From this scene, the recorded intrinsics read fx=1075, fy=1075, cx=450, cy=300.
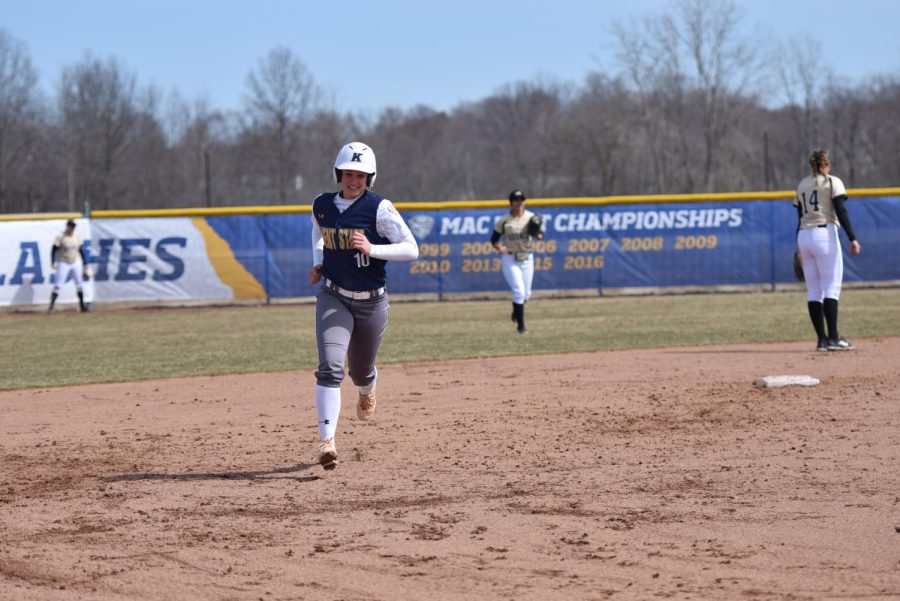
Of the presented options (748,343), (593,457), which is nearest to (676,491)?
(593,457)

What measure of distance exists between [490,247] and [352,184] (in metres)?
16.9

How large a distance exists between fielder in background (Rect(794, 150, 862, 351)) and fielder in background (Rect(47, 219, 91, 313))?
15347 mm

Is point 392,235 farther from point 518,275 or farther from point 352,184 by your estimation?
point 518,275

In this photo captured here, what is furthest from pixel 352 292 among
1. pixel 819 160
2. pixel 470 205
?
pixel 470 205

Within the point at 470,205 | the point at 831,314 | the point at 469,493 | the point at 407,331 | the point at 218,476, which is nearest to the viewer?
the point at 469,493

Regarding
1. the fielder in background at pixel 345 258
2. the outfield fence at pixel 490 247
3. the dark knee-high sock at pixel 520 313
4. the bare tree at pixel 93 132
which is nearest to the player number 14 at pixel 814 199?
the dark knee-high sock at pixel 520 313

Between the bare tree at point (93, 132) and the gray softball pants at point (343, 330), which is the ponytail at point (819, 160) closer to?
the gray softball pants at point (343, 330)

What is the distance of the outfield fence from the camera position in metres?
23.5

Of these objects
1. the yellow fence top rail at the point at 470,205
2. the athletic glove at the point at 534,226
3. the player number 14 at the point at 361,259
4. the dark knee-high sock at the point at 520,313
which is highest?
the yellow fence top rail at the point at 470,205

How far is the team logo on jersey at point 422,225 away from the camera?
78.0 ft

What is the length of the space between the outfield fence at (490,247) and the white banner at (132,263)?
0.02 m

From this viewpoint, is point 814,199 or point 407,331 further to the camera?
point 407,331

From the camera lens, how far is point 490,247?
2370 centimetres

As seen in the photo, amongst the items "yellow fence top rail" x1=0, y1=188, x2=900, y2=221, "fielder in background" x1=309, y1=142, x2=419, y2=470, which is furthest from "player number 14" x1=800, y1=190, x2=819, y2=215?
"yellow fence top rail" x1=0, y1=188, x2=900, y2=221
